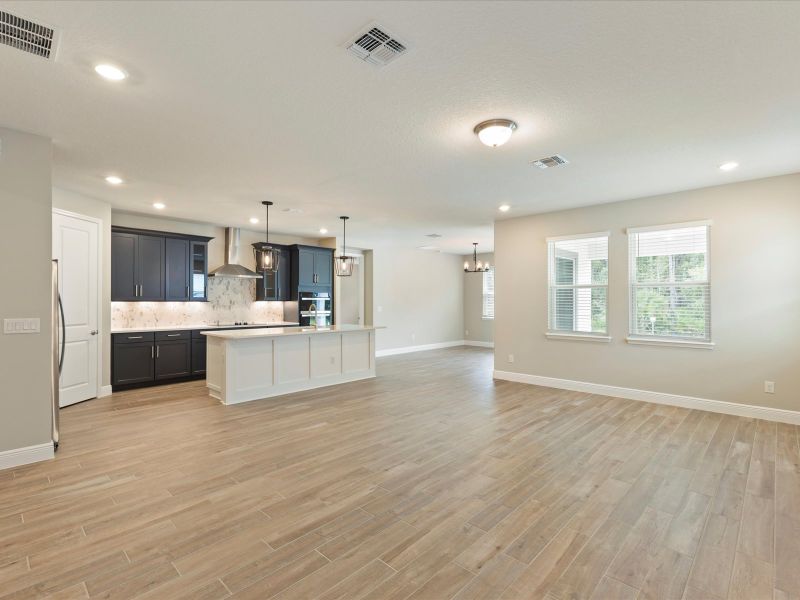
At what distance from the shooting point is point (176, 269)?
6.81 m

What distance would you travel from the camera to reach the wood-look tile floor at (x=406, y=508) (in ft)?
6.46

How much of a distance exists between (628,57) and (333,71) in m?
1.78

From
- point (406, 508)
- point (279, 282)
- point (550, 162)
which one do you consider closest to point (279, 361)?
point (279, 282)

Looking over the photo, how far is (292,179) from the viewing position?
15.5 ft

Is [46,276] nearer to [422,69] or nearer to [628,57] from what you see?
[422,69]

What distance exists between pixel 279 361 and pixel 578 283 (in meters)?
4.73

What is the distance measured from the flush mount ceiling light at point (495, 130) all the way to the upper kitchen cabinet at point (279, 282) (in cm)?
577

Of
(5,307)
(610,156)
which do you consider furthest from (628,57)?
(5,307)

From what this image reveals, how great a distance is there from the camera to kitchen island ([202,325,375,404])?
533 centimetres

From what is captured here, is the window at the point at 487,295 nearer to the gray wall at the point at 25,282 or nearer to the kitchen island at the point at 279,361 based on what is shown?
the kitchen island at the point at 279,361

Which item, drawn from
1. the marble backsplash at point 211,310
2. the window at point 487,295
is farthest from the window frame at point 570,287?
the marble backsplash at point 211,310

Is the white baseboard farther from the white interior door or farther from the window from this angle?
the white interior door

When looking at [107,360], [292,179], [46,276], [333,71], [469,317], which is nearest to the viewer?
[333,71]

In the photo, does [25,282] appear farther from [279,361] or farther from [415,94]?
[415,94]
